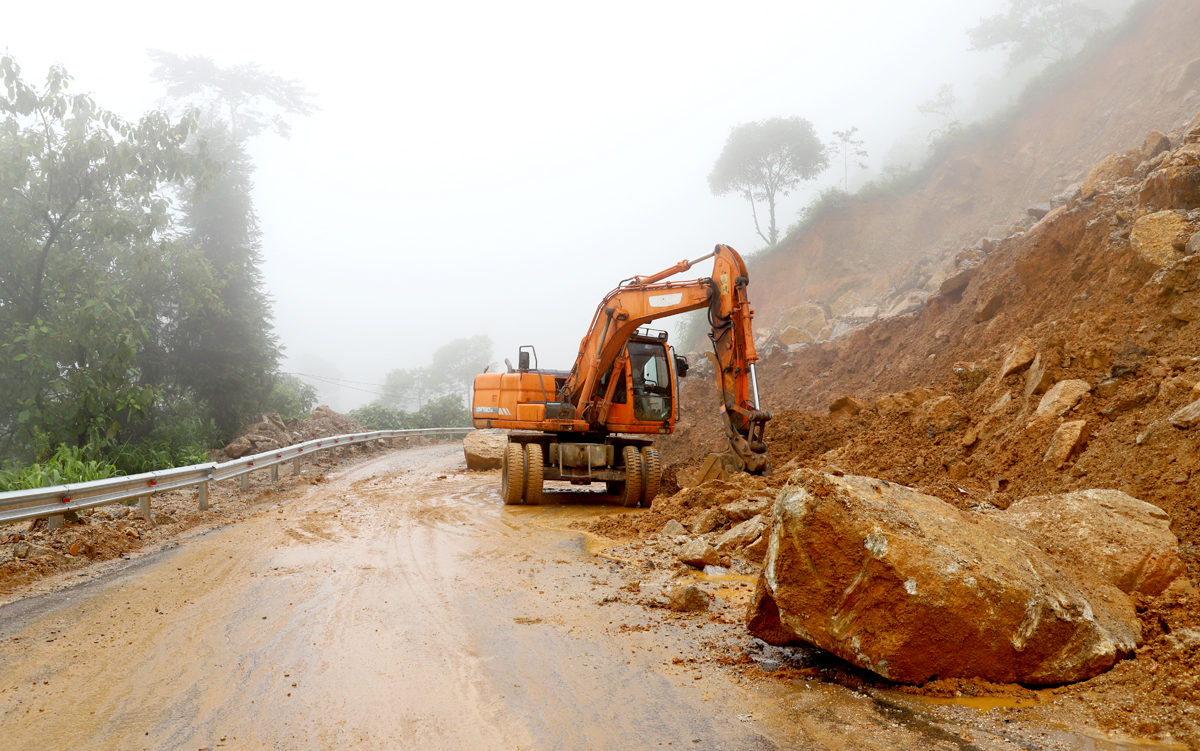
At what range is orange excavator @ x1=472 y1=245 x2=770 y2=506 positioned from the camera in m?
10.1

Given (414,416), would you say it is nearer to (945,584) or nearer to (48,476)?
(48,476)

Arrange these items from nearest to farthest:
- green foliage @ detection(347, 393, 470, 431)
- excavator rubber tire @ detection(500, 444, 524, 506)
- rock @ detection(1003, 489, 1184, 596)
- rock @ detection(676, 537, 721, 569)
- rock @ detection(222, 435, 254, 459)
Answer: rock @ detection(1003, 489, 1184, 596), rock @ detection(676, 537, 721, 569), excavator rubber tire @ detection(500, 444, 524, 506), rock @ detection(222, 435, 254, 459), green foliage @ detection(347, 393, 470, 431)

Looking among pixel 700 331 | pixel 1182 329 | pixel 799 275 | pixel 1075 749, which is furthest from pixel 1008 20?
pixel 1075 749

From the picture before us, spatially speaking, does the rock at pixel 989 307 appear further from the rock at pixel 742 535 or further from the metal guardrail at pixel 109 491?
the metal guardrail at pixel 109 491

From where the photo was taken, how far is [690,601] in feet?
16.5

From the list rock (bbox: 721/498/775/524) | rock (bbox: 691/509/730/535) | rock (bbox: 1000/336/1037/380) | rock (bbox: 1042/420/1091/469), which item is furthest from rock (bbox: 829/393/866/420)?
rock (bbox: 1042/420/1091/469)

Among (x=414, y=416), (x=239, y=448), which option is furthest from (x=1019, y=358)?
(x=414, y=416)

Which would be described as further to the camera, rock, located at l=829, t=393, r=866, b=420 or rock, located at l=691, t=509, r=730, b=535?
rock, located at l=829, t=393, r=866, b=420

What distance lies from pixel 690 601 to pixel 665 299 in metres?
6.88

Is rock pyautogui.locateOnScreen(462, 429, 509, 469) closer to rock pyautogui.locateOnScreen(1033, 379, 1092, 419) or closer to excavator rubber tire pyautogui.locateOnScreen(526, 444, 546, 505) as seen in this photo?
excavator rubber tire pyautogui.locateOnScreen(526, 444, 546, 505)

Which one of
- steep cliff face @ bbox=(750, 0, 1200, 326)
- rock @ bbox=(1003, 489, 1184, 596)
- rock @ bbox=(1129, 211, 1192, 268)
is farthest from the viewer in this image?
steep cliff face @ bbox=(750, 0, 1200, 326)

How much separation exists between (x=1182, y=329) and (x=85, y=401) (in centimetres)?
Result: 1853

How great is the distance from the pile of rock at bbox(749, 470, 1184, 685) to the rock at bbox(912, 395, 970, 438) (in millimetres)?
3978

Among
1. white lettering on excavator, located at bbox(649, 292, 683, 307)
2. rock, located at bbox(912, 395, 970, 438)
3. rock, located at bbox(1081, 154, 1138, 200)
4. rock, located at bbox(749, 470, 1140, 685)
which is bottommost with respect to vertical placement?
rock, located at bbox(749, 470, 1140, 685)
